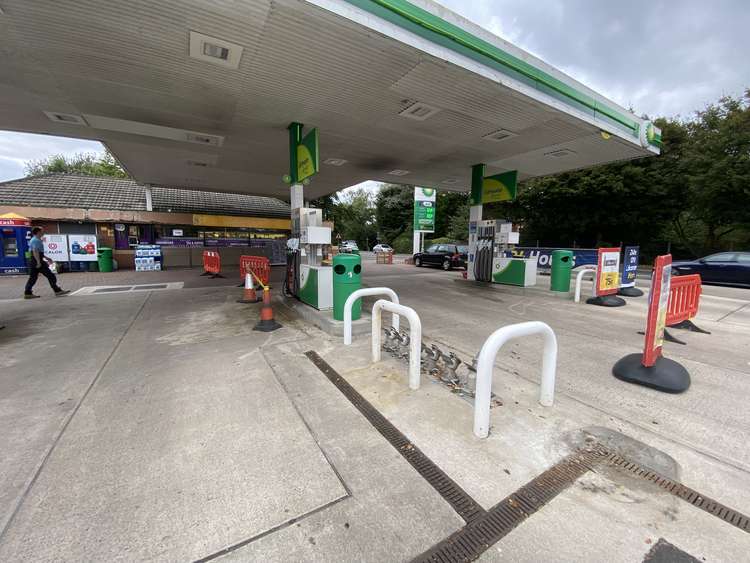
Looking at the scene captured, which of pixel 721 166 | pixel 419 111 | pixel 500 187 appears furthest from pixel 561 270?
pixel 721 166

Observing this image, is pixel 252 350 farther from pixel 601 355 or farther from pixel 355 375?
pixel 601 355

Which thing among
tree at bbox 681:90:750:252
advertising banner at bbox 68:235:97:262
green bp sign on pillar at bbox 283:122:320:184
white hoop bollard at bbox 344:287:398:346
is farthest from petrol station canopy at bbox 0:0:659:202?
tree at bbox 681:90:750:252

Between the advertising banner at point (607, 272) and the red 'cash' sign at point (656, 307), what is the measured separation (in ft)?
14.4

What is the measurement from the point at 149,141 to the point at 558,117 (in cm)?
1034

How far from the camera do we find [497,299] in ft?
27.7

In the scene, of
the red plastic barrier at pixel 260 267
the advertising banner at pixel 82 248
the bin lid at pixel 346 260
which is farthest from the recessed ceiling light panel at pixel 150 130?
the advertising banner at pixel 82 248

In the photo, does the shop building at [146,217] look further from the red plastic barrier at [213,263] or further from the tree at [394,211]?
the tree at [394,211]

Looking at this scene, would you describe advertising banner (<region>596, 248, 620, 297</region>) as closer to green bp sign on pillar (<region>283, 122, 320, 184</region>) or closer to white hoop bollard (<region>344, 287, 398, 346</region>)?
white hoop bollard (<region>344, 287, 398, 346</region>)

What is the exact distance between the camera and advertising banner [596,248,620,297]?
746 cm

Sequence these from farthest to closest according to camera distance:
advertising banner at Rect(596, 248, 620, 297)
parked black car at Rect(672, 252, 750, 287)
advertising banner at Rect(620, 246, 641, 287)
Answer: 1. parked black car at Rect(672, 252, 750, 287)
2. advertising banner at Rect(620, 246, 641, 287)
3. advertising banner at Rect(596, 248, 620, 297)

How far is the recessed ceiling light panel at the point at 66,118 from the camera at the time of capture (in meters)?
6.97

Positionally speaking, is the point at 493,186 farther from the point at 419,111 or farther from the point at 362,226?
the point at 362,226

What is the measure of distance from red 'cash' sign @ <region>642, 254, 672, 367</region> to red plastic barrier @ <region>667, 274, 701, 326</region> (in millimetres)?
1025

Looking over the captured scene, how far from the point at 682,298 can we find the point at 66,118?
12451mm
